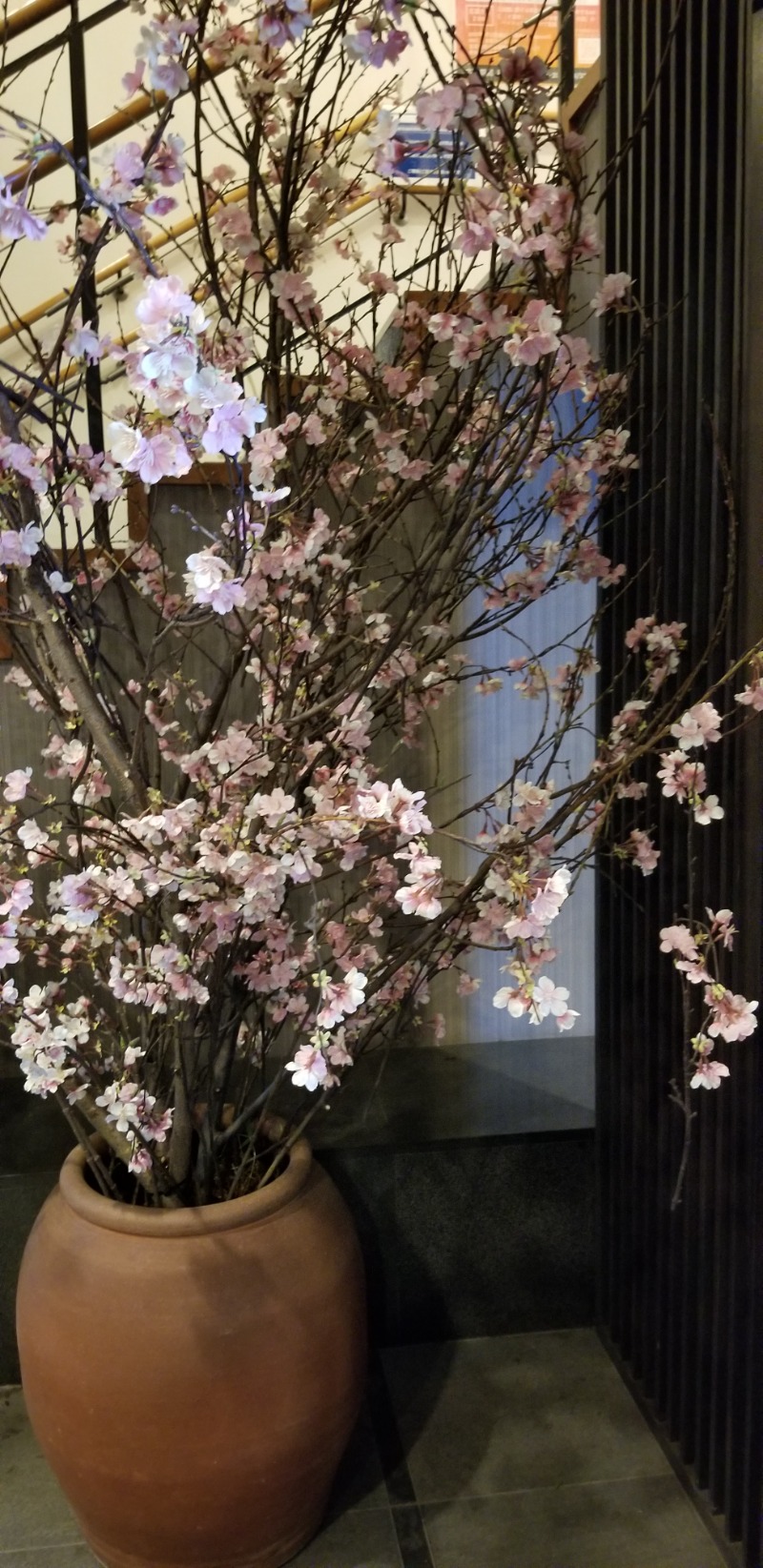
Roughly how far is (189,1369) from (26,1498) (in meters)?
0.61

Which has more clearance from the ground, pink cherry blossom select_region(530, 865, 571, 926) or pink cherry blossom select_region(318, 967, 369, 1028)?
pink cherry blossom select_region(530, 865, 571, 926)

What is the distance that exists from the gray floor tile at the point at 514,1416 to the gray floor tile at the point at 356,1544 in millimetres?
89

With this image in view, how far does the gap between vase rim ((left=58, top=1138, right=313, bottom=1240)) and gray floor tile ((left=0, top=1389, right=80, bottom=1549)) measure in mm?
578

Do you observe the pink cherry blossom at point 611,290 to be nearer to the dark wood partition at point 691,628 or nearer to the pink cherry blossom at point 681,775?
the dark wood partition at point 691,628

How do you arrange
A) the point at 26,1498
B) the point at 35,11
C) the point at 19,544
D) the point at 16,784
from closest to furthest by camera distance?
the point at 19,544, the point at 16,784, the point at 26,1498, the point at 35,11

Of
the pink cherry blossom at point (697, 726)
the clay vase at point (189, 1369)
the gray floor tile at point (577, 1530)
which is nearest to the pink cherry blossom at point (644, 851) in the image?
the pink cherry blossom at point (697, 726)

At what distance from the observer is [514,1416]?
6.57 ft

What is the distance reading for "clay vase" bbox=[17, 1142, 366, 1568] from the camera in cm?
152

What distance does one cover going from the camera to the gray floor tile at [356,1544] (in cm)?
170

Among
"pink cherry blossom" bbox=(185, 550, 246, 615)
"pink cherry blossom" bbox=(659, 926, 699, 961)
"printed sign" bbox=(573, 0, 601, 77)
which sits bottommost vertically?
"pink cherry blossom" bbox=(659, 926, 699, 961)

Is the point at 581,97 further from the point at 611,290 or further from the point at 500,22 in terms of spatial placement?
the point at 500,22

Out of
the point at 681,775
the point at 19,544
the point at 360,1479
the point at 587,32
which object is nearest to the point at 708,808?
the point at 681,775

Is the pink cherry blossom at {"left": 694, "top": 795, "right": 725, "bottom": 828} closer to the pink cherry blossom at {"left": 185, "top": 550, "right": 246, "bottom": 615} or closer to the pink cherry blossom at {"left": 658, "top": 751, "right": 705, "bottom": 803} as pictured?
the pink cherry blossom at {"left": 658, "top": 751, "right": 705, "bottom": 803}

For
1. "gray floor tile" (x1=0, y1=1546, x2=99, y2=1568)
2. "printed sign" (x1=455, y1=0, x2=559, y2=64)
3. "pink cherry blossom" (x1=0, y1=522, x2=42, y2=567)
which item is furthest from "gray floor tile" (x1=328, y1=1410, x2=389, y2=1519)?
"printed sign" (x1=455, y1=0, x2=559, y2=64)
